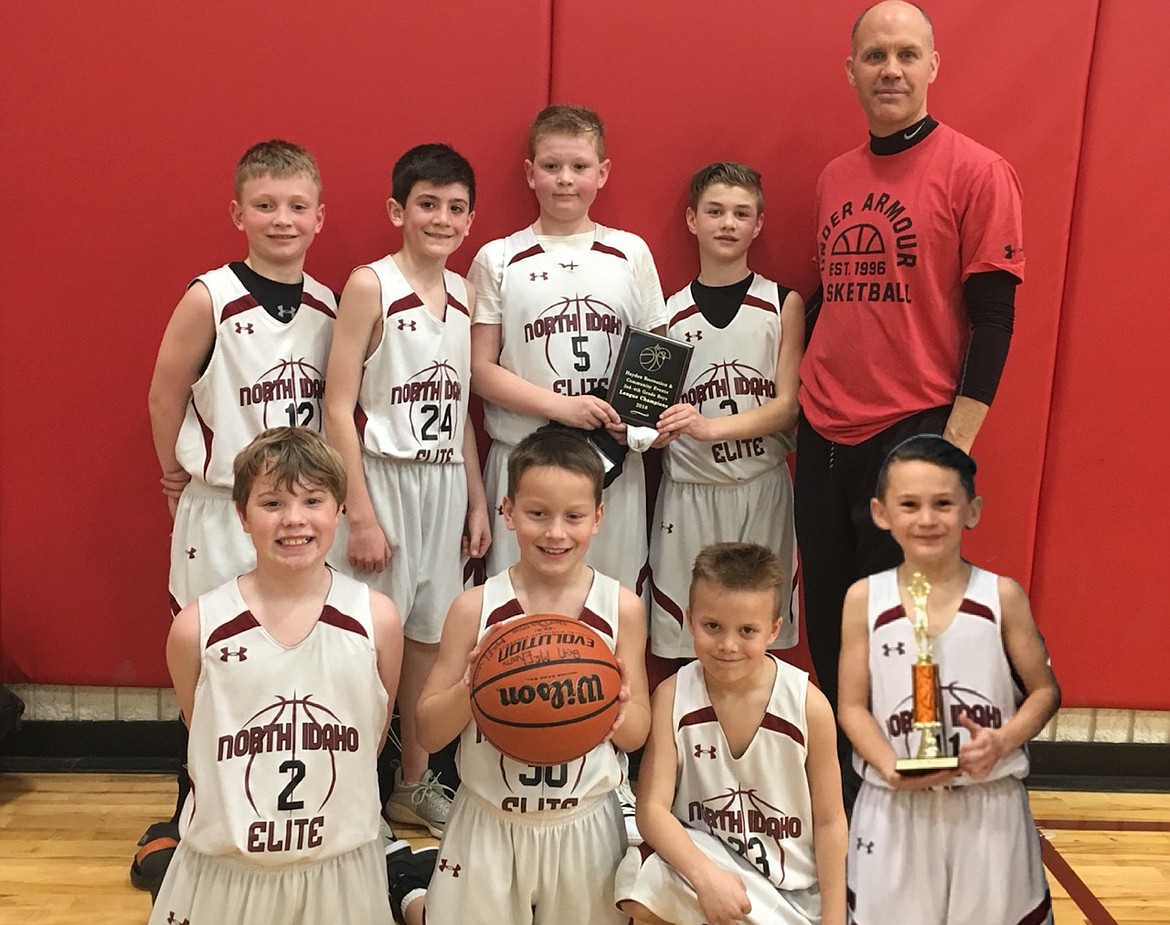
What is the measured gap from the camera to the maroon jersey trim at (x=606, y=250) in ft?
9.47

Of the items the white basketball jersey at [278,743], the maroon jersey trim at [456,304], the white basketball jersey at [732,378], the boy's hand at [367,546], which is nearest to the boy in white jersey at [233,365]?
the boy's hand at [367,546]

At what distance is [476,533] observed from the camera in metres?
2.87

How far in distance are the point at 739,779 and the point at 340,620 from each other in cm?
81

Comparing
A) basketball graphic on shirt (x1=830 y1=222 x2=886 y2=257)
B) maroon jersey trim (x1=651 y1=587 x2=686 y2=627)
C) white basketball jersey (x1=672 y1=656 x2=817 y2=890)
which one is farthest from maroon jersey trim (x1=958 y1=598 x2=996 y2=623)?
maroon jersey trim (x1=651 y1=587 x2=686 y2=627)

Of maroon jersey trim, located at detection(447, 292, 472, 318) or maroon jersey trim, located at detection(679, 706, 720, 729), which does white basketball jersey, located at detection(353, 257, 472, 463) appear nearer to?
maroon jersey trim, located at detection(447, 292, 472, 318)

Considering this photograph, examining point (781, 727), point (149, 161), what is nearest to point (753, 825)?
point (781, 727)

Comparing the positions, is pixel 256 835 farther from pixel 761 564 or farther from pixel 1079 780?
pixel 1079 780

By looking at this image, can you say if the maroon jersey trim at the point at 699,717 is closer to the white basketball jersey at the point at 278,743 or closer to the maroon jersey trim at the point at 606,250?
the white basketball jersey at the point at 278,743

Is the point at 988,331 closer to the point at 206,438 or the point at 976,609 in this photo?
the point at 976,609

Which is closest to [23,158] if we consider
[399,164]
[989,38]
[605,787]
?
[399,164]

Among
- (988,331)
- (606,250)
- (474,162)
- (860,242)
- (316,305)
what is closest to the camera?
(988,331)

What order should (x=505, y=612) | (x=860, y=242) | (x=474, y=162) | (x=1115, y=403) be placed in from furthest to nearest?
(x=1115, y=403), (x=474, y=162), (x=860, y=242), (x=505, y=612)

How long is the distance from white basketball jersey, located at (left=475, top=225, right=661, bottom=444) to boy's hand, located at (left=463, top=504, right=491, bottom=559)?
0.21m

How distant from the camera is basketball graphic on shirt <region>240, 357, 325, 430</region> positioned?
258cm
